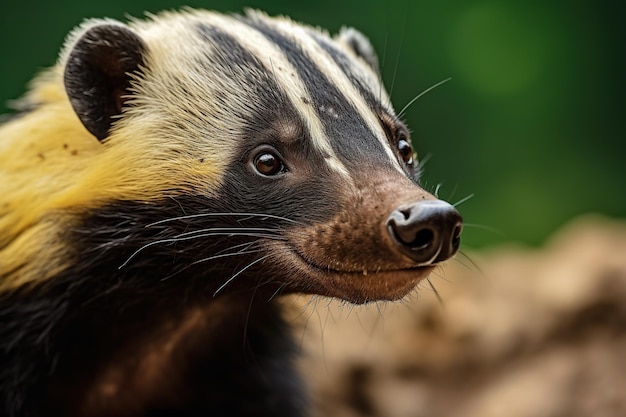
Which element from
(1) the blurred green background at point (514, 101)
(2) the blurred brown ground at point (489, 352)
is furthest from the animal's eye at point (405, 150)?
(1) the blurred green background at point (514, 101)

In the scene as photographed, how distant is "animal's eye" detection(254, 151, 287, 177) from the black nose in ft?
1.07

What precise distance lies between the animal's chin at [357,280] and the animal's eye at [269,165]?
174 millimetres

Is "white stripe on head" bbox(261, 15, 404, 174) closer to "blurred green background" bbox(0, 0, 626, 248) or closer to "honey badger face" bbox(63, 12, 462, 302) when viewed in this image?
"honey badger face" bbox(63, 12, 462, 302)

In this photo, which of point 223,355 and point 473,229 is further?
point 473,229

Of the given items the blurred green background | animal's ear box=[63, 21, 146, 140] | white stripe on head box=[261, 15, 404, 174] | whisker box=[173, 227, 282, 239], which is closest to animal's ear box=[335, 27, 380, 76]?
white stripe on head box=[261, 15, 404, 174]

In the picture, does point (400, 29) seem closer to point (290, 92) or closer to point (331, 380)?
point (331, 380)

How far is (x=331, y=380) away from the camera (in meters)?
3.12

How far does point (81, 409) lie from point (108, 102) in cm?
79

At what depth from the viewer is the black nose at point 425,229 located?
1661mm

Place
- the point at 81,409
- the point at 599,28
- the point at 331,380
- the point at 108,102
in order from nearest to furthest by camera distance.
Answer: the point at 108,102
the point at 81,409
the point at 331,380
the point at 599,28

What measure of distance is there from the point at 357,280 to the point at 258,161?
345 millimetres

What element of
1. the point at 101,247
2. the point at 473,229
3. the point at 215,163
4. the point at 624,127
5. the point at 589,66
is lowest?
the point at 473,229

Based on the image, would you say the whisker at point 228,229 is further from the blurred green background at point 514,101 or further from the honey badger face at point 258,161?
the blurred green background at point 514,101

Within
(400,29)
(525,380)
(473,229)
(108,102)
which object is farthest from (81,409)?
(473,229)
